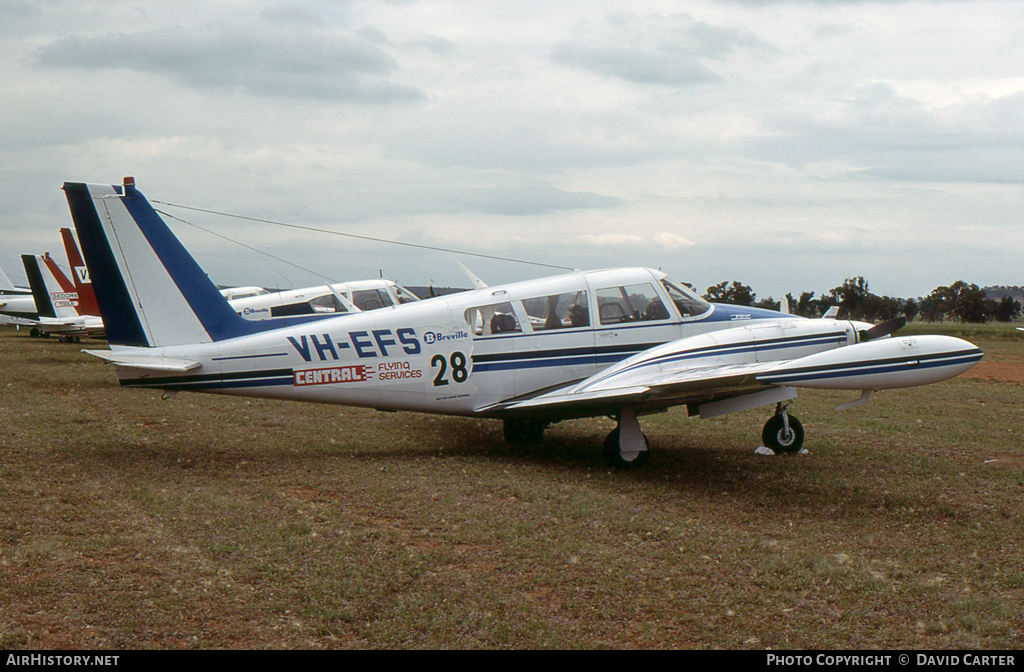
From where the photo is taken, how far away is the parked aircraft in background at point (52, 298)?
34781 mm

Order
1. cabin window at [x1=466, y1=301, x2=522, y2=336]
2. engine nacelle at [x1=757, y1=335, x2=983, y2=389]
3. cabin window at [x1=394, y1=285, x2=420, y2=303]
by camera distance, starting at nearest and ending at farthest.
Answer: engine nacelle at [x1=757, y1=335, x2=983, y2=389], cabin window at [x1=466, y1=301, x2=522, y2=336], cabin window at [x1=394, y1=285, x2=420, y2=303]

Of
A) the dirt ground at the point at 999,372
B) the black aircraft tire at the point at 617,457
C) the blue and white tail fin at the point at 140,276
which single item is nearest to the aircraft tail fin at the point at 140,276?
the blue and white tail fin at the point at 140,276

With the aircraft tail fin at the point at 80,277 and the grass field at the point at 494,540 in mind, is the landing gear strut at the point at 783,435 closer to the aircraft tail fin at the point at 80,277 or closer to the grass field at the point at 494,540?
the grass field at the point at 494,540

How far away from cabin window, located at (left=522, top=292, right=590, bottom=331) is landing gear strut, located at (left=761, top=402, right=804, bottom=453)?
328 cm

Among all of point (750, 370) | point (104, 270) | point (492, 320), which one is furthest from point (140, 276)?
point (750, 370)

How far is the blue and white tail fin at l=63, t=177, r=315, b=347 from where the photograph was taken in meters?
9.94

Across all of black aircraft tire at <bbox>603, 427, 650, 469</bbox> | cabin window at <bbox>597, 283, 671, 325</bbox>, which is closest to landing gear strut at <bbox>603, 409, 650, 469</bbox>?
black aircraft tire at <bbox>603, 427, 650, 469</bbox>

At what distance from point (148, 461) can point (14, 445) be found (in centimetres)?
231

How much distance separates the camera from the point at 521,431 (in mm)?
12016

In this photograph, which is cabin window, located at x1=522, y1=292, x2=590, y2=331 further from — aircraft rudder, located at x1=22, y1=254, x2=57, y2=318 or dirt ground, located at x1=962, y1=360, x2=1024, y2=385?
aircraft rudder, located at x1=22, y1=254, x2=57, y2=318

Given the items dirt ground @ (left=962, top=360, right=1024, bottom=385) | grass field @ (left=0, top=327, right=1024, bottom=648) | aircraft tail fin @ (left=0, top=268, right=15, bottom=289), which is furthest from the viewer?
aircraft tail fin @ (left=0, top=268, right=15, bottom=289)

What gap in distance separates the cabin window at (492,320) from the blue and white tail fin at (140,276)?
3.22m

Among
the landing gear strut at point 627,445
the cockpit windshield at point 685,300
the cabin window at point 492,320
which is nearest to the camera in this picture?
the landing gear strut at point 627,445

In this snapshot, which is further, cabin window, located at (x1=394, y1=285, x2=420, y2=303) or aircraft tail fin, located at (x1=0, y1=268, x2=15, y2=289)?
aircraft tail fin, located at (x1=0, y1=268, x2=15, y2=289)
